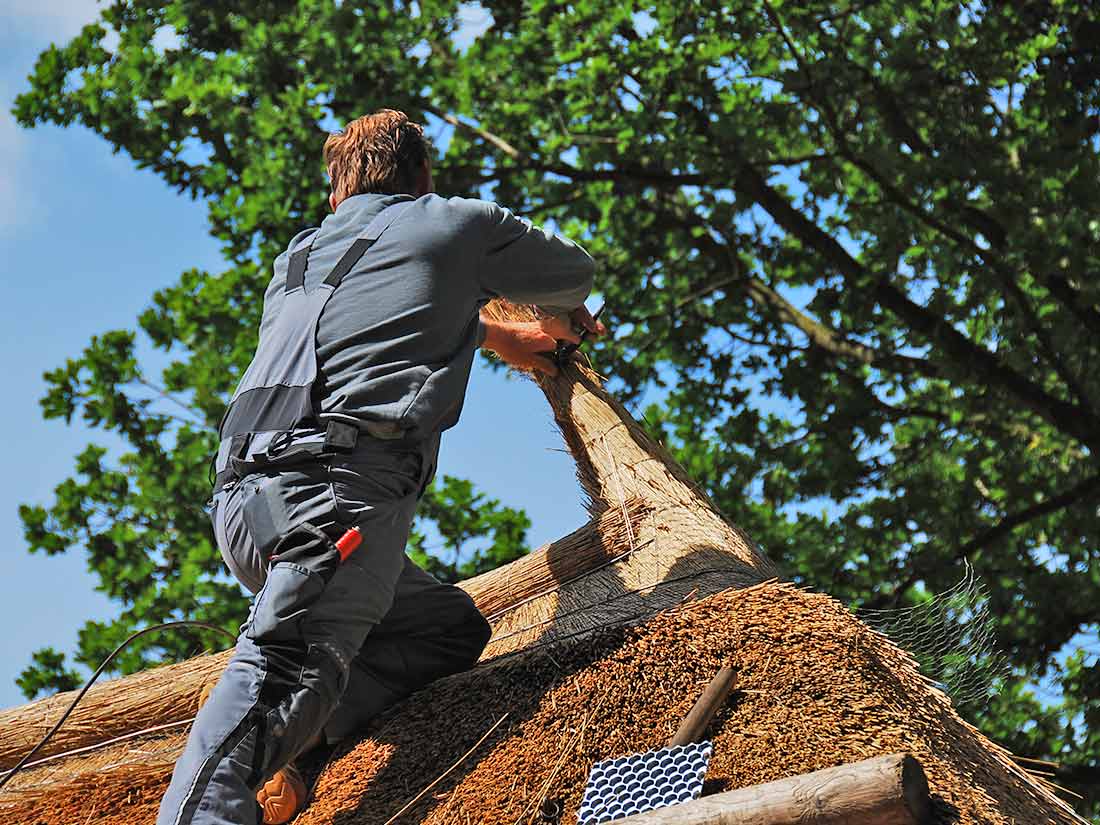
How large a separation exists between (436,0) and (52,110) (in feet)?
9.96

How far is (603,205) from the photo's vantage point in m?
8.82

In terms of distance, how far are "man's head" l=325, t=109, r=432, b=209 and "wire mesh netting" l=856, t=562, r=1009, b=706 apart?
5.63 feet

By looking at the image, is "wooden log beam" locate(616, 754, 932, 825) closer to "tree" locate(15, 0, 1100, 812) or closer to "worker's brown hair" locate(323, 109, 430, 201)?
"worker's brown hair" locate(323, 109, 430, 201)

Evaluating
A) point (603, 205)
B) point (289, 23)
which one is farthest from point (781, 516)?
point (289, 23)

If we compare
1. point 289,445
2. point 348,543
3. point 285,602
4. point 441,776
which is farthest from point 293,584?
point 441,776

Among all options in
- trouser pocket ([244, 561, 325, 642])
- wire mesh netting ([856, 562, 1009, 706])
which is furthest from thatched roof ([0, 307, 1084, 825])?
trouser pocket ([244, 561, 325, 642])

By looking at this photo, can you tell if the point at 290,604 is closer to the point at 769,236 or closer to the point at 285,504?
the point at 285,504

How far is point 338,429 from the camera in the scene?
275cm

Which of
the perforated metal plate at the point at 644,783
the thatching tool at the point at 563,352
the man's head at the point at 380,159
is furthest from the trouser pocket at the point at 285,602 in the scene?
the thatching tool at the point at 563,352

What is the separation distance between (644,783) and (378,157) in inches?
64.7

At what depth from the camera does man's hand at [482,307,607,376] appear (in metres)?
3.86

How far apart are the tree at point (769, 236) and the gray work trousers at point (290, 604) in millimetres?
5616

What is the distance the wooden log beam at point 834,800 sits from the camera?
211 centimetres

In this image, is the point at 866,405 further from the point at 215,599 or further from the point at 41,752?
the point at 41,752
